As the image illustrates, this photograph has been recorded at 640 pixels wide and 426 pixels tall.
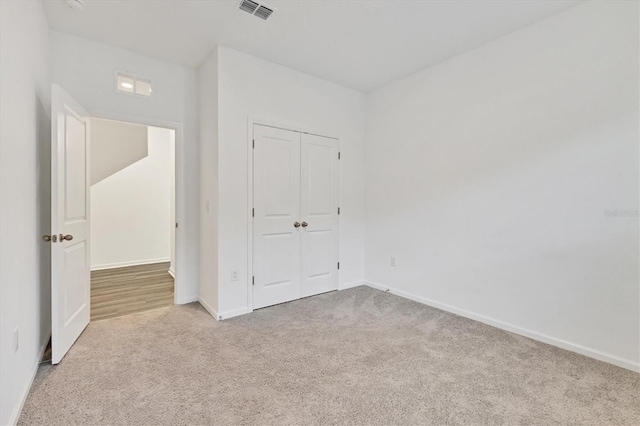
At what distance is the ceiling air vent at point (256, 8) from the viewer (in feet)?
7.66

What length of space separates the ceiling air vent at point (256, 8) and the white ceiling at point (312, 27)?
51mm

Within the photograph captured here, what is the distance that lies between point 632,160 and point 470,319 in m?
1.83

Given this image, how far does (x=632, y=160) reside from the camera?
82.4 inches

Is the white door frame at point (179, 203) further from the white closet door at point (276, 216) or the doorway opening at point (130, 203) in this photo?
the doorway opening at point (130, 203)

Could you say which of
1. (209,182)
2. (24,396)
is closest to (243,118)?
(209,182)

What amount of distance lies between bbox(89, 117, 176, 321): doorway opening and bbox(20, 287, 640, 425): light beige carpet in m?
2.42

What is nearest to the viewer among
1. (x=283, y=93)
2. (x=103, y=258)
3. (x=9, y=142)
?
(x=9, y=142)

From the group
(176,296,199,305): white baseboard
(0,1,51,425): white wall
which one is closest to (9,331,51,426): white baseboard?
(0,1,51,425): white wall

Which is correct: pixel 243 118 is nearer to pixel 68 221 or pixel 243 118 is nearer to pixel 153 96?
pixel 153 96

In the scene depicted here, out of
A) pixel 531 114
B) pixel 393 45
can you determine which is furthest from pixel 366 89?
pixel 531 114

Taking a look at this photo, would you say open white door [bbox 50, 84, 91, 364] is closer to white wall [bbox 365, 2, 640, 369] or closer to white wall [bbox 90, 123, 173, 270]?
white wall [bbox 90, 123, 173, 270]

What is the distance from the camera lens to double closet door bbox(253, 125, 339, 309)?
3252mm

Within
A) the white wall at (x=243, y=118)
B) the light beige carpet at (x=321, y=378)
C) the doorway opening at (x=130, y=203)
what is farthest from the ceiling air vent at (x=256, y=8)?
the doorway opening at (x=130, y=203)

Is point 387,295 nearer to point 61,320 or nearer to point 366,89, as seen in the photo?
point 366,89
